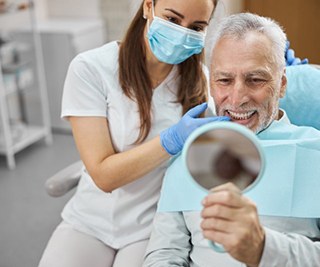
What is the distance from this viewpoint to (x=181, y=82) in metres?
1.54

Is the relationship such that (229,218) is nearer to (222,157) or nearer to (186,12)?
(222,157)

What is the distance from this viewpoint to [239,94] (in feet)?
3.71

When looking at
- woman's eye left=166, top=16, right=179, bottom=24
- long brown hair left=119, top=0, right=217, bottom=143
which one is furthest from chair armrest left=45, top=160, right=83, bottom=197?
woman's eye left=166, top=16, right=179, bottom=24

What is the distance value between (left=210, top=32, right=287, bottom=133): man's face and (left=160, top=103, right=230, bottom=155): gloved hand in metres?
0.05

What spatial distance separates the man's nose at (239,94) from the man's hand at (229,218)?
16.8 inches

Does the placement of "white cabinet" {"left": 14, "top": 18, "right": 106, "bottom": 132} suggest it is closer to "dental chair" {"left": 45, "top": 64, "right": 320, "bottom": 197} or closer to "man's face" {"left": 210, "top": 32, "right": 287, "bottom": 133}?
"dental chair" {"left": 45, "top": 64, "right": 320, "bottom": 197}

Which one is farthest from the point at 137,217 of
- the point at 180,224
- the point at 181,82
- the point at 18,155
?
the point at 18,155

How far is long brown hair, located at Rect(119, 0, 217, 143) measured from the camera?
4.79ft

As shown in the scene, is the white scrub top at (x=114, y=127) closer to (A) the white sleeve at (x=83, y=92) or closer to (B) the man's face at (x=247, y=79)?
(A) the white sleeve at (x=83, y=92)

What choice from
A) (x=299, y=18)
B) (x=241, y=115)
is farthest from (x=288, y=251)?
(x=299, y=18)

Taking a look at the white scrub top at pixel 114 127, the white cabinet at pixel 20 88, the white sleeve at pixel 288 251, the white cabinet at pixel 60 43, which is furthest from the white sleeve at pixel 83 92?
the white cabinet at pixel 60 43

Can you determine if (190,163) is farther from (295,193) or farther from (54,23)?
(54,23)

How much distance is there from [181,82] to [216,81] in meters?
0.36

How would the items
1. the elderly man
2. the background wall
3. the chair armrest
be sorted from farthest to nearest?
the background wall, the chair armrest, the elderly man
